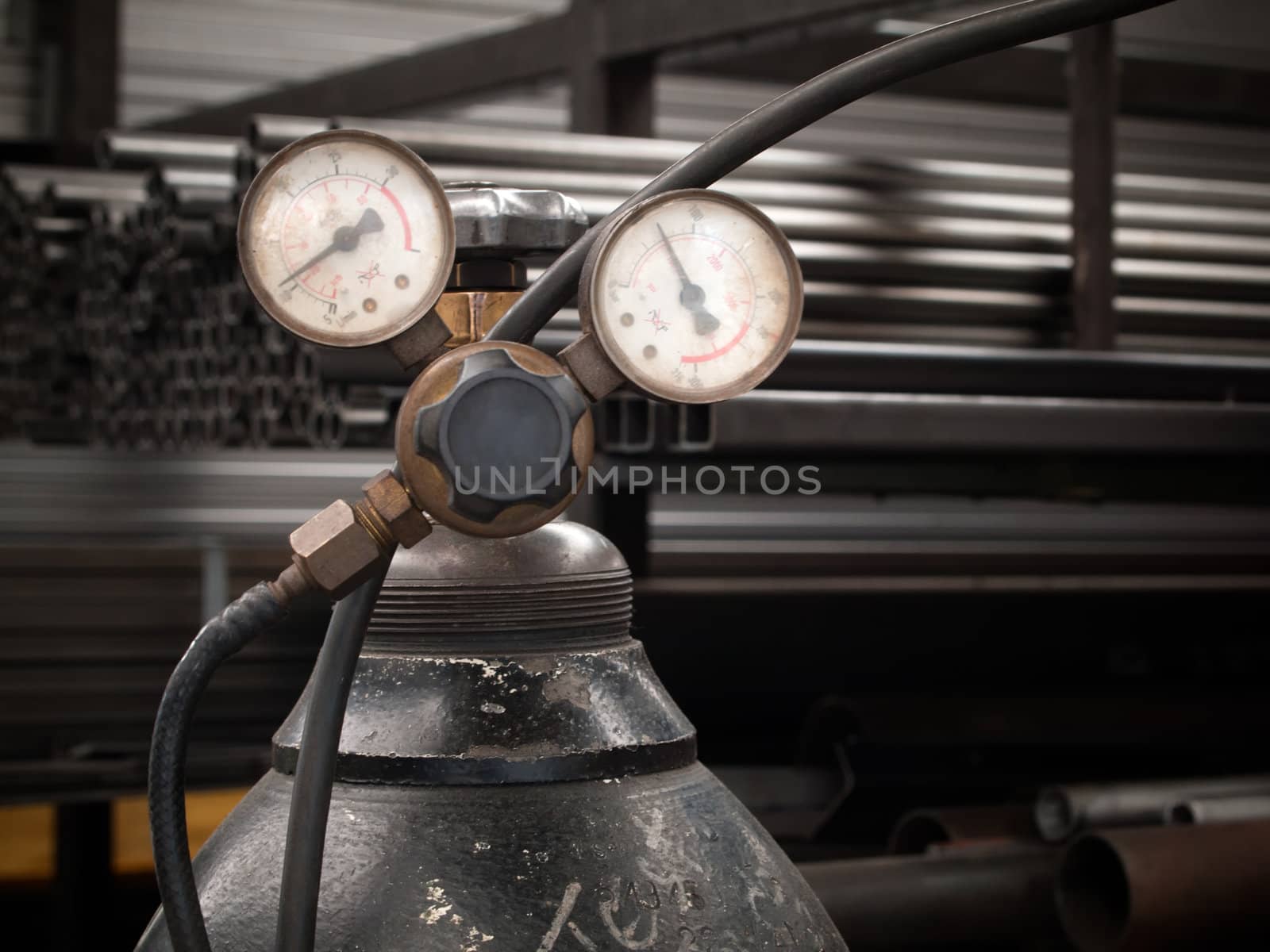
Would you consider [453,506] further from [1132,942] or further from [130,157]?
[130,157]

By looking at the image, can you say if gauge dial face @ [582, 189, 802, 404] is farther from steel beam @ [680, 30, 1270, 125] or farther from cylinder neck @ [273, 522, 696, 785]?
steel beam @ [680, 30, 1270, 125]

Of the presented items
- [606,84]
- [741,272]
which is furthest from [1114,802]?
[741,272]

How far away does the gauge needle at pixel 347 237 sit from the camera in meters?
0.71

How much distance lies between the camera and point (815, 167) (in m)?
2.00

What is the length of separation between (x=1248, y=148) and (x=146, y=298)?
4.29m

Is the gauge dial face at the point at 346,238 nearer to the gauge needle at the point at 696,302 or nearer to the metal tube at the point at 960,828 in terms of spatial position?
the gauge needle at the point at 696,302

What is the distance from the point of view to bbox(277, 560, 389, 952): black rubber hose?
0.66 meters

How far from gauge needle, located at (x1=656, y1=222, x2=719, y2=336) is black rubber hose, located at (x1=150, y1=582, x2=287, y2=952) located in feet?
0.77

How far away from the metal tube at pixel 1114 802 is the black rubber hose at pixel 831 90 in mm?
1206

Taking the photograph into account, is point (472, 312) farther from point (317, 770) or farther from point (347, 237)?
point (317, 770)

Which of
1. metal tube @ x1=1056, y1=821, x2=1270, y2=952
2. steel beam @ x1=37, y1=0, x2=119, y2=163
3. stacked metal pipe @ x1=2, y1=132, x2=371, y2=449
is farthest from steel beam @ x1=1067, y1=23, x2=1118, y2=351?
steel beam @ x1=37, y1=0, x2=119, y2=163

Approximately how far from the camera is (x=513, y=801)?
716 mm

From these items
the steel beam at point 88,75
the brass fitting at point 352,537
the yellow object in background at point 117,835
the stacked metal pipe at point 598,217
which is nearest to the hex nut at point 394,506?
the brass fitting at point 352,537

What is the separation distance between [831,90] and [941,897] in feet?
3.64
